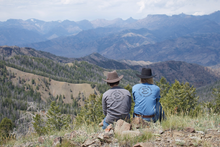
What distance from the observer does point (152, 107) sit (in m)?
7.64

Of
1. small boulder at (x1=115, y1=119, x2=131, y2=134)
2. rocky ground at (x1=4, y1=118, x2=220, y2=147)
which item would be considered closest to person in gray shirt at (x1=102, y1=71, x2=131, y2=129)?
small boulder at (x1=115, y1=119, x2=131, y2=134)

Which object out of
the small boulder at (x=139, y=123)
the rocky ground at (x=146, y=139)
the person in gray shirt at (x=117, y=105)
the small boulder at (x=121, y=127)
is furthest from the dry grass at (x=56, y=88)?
the rocky ground at (x=146, y=139)

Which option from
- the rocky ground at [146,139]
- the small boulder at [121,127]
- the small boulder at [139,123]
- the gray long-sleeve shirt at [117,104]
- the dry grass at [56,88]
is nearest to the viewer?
the rocky ground at [146,139]

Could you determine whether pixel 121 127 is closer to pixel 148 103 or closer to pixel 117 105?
pixel 117 105

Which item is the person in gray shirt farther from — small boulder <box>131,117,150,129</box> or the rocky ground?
the rocky ground

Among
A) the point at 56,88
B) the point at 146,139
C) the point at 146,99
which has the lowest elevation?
the point at 56,88

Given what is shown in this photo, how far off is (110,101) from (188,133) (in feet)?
11.6

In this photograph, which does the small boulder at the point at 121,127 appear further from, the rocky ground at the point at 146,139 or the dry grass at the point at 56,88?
the dry grass at the point at 56,88

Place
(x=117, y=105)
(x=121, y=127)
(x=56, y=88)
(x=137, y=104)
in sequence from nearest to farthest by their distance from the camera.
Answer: (x=121, y=127) < (x=117, y=105) < (x=137, y=104) < (x=56, y=88)

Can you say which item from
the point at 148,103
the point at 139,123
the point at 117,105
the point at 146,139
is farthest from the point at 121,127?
the point at 148,103

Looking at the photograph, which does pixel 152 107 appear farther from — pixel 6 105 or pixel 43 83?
pixel 43 83

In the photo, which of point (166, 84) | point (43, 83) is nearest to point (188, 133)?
point (166, 84)

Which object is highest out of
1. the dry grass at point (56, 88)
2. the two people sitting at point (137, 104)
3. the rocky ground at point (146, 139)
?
the two people sitting at point (137, 104)

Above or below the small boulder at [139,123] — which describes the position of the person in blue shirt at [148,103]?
above
